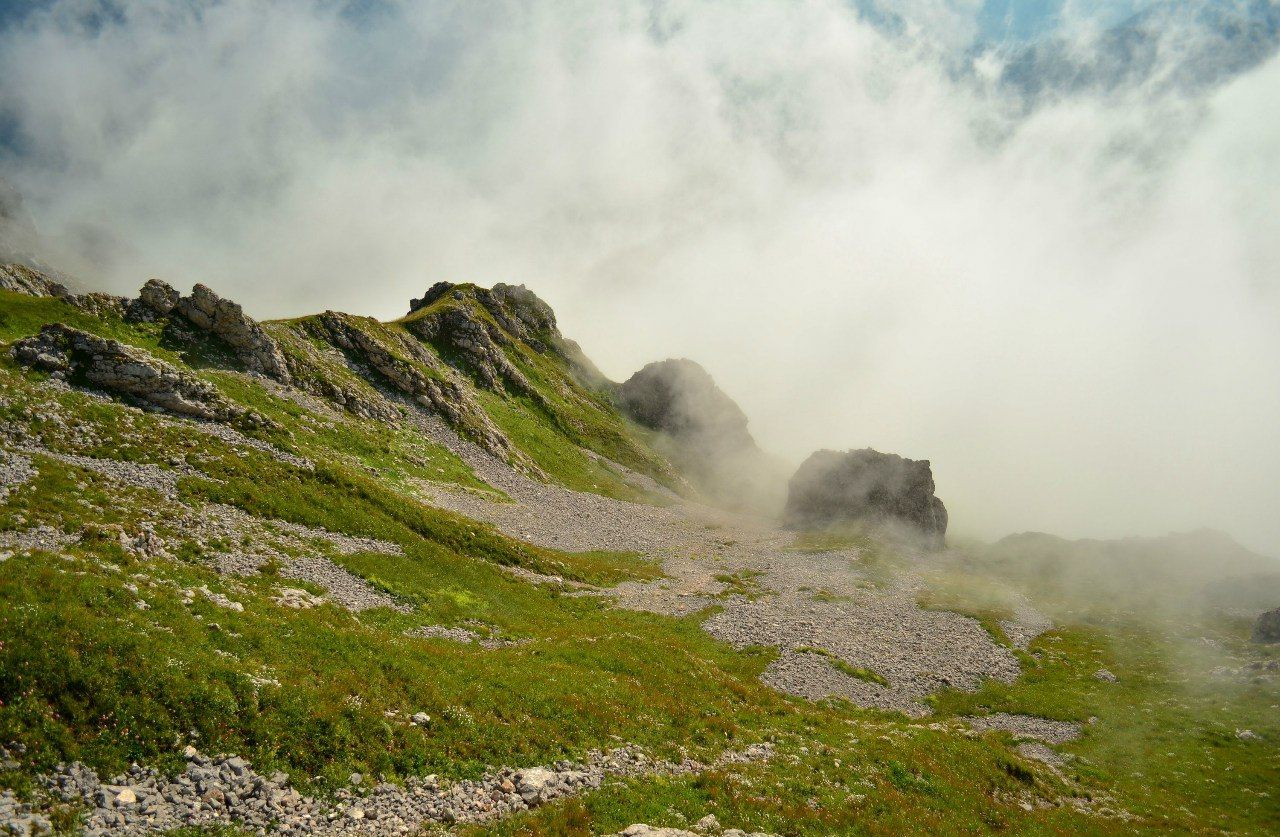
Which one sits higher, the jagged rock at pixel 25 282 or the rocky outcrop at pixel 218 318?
the jagged rock at pixel 25 282

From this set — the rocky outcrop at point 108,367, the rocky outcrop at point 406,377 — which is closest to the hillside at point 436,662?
the rocky outcrop at point 108,367

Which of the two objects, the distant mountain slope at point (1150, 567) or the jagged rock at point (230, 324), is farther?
the distant mountain slope at point (1150, 567)

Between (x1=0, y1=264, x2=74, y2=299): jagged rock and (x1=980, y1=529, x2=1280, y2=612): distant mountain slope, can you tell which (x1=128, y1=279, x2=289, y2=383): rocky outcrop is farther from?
(x1=980, y1=529, x2=1280, y2=612): distant mountain slope

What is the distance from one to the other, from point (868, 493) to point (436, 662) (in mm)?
131470

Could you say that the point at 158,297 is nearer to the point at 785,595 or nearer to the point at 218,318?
the point at 218,318

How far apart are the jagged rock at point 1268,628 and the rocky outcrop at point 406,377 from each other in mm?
119382

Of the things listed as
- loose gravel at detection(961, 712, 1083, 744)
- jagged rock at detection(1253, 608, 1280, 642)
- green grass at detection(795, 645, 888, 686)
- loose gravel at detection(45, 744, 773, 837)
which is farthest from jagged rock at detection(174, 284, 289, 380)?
jagged rock at detection(1253, 608, 1280, 642)

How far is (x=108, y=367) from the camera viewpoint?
4294 centimetres

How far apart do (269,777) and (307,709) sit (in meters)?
2.28

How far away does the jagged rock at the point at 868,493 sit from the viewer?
5340 inches

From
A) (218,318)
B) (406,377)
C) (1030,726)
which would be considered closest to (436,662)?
(1030,726)

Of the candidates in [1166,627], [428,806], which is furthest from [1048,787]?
[1166,627]

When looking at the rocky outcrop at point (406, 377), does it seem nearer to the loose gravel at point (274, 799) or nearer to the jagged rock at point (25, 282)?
the jagged rock at point (25, 282)

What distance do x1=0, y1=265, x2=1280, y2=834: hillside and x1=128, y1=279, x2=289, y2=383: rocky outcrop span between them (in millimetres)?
314
